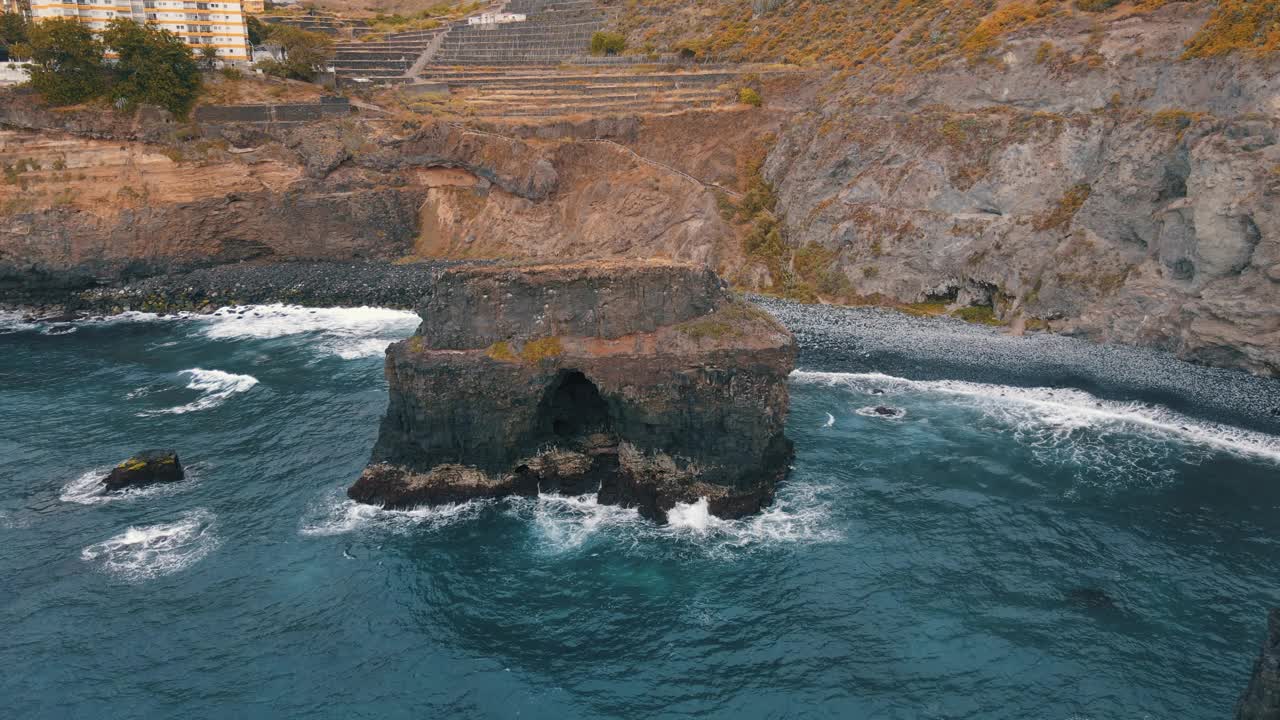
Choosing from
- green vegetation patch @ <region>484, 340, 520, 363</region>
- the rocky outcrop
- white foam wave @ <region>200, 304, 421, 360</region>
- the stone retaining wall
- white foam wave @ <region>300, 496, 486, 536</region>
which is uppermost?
the stone retaining wall

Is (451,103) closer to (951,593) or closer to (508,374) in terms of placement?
(508,374)

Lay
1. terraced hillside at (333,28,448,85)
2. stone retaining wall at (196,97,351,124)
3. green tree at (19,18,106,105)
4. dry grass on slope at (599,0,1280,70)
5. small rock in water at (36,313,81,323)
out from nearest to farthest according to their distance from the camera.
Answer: dry grass on slope at (599,0,1280,70) < small rock in water at (36,313,81,323) < green tree at (19,18,106,105) < stone retaining wall at (196,97,351,124) < terraced hillside at (333,28,448,85)


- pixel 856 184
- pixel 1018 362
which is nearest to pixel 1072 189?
pixel 856 184

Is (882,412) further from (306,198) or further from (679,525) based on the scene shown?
(306,198)

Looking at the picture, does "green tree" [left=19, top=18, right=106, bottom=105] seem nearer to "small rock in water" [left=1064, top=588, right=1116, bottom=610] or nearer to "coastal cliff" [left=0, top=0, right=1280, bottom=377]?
"coastal cliff" [left=0, top=0, right=1280, bottom=377]

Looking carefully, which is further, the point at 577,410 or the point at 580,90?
the point at 580,90

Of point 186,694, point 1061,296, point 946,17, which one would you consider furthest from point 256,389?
point 946,17

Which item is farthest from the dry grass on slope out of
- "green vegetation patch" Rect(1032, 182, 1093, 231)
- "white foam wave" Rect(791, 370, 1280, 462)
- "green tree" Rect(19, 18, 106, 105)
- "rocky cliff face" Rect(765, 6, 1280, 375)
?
"green tree" Rect(19, 18, 106, 105)
